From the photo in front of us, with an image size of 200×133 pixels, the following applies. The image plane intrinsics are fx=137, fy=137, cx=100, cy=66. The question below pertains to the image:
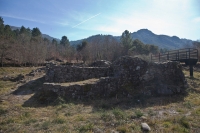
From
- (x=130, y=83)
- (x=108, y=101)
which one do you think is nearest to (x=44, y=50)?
(x=130, y=83)

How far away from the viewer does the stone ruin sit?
31.6 feet

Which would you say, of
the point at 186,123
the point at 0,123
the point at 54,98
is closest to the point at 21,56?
the point at 54,98

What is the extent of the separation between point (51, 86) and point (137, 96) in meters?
6.13

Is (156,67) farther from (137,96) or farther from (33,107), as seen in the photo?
(33,107)

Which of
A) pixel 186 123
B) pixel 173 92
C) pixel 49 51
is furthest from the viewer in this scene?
pixel 49 51

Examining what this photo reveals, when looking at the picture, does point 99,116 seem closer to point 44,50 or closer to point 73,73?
point 73,73

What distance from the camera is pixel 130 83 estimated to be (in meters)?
10.8

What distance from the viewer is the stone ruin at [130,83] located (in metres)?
9.64

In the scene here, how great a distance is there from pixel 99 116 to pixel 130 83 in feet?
16.4

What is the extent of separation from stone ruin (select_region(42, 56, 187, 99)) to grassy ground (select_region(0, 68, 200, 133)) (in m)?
0.71

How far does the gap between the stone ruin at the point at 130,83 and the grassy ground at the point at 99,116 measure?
0.71 meters

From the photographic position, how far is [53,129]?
5.27 meters

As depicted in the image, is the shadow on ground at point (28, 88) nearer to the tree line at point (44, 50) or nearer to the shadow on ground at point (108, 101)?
the shadow on ground at point (108, 101)

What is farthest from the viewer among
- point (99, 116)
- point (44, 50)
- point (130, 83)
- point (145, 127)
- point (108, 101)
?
point (44, 50)
